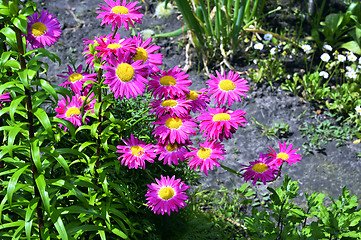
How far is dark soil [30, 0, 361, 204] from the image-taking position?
3.28 metres

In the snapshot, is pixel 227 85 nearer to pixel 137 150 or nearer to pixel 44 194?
pixel 137 150

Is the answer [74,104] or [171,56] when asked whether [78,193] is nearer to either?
[74,104]

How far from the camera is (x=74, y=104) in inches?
83.0

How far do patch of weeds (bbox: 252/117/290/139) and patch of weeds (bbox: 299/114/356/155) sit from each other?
0.13 m

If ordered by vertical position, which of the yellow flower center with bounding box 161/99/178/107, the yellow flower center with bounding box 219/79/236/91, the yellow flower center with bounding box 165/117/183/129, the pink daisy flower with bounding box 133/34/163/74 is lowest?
the yellow flower center with bounding box 165/117/183/129

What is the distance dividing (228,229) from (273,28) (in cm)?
226

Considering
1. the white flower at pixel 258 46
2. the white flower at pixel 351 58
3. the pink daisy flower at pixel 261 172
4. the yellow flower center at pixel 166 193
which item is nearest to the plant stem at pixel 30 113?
the yellow flower center at pixel 166 193

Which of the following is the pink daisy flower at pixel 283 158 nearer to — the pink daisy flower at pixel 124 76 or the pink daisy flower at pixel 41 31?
the pink daisy flower at pixel 124 76

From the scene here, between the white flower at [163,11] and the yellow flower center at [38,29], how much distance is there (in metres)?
2.68

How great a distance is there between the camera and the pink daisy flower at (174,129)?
187 cm

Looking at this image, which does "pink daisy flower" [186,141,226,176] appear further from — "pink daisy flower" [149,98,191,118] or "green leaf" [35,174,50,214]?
"green leaf" [35,174,50,214]

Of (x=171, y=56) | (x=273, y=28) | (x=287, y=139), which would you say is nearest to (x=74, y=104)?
(x=287, y=139)

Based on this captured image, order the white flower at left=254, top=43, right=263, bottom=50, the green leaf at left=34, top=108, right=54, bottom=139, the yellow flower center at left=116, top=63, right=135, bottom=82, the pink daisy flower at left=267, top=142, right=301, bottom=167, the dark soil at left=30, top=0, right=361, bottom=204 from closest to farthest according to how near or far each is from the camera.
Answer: the green leaf at left=34, top=108, right=54, bottom=139
the yellow flower center at left=116, top=63, right=135, bottom=82
the pink daisy flower at left=267, top=142, right=301, bottom=167
the dark soil at left=30, top=0, right=361, bottom=204
the white flower at left=254, top=43, right=263, bottom=50

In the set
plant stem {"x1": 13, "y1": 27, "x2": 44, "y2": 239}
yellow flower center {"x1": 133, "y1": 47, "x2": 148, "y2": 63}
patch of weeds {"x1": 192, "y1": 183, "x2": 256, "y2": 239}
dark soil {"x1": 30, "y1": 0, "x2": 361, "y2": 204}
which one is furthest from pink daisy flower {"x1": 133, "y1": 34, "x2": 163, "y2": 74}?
dark soil {"x1": 30, "y1": 0, "x2": 361, "y2": 204}
